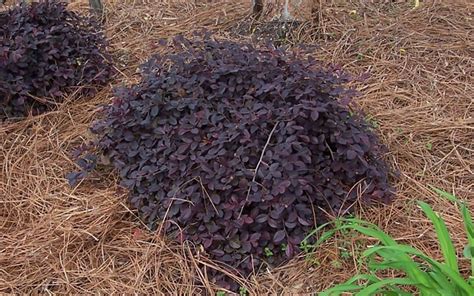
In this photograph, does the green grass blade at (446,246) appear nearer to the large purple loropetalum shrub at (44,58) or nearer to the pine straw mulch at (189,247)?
the pine straw mulch at (189,247)

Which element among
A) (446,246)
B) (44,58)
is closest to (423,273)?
(446,246)

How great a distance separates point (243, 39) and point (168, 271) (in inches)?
67.8

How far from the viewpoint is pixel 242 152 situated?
221 cm

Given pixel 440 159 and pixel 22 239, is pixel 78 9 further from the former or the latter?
pixel 440 159

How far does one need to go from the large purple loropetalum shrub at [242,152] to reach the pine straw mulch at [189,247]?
107 mm

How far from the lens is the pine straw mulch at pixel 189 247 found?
2193 mm

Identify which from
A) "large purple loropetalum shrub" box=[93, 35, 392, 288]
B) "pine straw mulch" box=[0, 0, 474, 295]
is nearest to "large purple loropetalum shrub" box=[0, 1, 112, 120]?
"pine straw mulch" box=[0, 0, 474, 295]

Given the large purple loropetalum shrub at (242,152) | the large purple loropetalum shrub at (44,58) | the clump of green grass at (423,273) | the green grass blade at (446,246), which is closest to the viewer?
the clump of green grass at (423,273)

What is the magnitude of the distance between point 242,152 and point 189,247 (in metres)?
0.39

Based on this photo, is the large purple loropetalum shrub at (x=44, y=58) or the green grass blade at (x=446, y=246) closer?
the green grass blade at (x=446, y=246)

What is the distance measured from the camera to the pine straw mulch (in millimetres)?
2193

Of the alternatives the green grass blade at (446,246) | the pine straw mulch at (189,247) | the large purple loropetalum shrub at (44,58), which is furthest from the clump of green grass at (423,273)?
the large purple loropetalum shrub at (44,58)

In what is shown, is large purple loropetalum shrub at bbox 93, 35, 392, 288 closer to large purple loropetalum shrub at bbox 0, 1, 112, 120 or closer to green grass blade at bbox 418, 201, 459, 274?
green grass blade at bbox 418, 201, 459, 274

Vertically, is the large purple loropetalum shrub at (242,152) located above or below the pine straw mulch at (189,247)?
above
